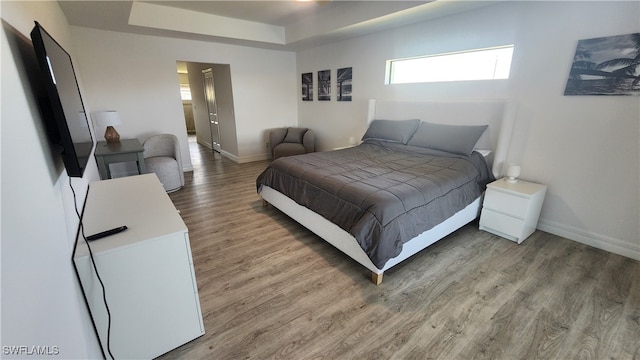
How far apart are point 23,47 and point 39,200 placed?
64cm

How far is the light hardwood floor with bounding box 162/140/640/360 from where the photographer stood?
153cm

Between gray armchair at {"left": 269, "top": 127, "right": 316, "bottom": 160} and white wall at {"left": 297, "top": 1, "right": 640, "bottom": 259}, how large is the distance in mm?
2671

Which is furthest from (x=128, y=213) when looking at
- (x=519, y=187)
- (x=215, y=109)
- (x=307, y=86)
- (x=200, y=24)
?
(x=215, y=109)

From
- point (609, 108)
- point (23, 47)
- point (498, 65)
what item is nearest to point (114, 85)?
point (23, 47)

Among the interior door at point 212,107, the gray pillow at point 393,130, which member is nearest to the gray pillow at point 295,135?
the gray pillow at point 393,130

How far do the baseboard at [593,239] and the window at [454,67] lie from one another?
1.63m

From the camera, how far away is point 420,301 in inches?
73.0

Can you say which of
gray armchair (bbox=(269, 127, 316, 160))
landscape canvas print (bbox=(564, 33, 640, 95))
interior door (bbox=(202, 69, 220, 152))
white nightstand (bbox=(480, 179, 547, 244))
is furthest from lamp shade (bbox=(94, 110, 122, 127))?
landscape canvas print (bbox=(564, 33, 640, 95))

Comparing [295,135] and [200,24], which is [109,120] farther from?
[295,135]

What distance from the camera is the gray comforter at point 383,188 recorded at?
190 centimetres

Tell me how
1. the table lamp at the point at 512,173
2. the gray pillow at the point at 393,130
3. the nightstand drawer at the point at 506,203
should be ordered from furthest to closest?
the gray pillow at the point at 393,130, the table lamp at the point at 512,173, the nightstand drawer at the point at 506,203

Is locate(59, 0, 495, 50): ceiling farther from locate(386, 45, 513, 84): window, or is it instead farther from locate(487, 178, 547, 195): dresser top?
locate(487, 178, 547, 195): dresser top

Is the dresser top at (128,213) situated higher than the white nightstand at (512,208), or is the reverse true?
the dresser top at (128,213)

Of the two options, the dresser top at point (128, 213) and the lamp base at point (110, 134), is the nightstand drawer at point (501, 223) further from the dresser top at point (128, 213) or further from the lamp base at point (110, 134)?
the lamp base at point (110, 134)
